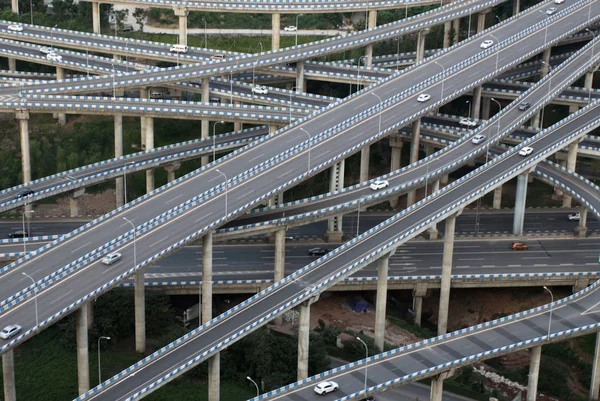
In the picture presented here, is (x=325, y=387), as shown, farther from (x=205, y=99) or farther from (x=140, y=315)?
(x=205, y=99)

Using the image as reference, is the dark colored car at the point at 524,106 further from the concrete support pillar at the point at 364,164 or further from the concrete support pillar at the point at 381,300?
the concrete support pillar at the point at 381,300

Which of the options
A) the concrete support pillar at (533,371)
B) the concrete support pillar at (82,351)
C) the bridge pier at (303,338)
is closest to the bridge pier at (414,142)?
the bridge pier at (303,338)

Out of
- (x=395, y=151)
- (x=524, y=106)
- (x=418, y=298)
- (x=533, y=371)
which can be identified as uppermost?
(x=524, y=106)

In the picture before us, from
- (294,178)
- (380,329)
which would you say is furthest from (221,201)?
(380,329)

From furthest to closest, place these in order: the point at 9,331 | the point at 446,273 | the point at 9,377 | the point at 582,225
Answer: the point at 582,225 → the point at 446,273 → the point at 9,377 → the point at 9,331

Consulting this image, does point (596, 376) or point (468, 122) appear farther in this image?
point (468, 122)

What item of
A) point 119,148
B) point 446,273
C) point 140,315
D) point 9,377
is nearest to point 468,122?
point 446,273

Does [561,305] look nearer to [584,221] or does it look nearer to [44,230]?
[584,221]
